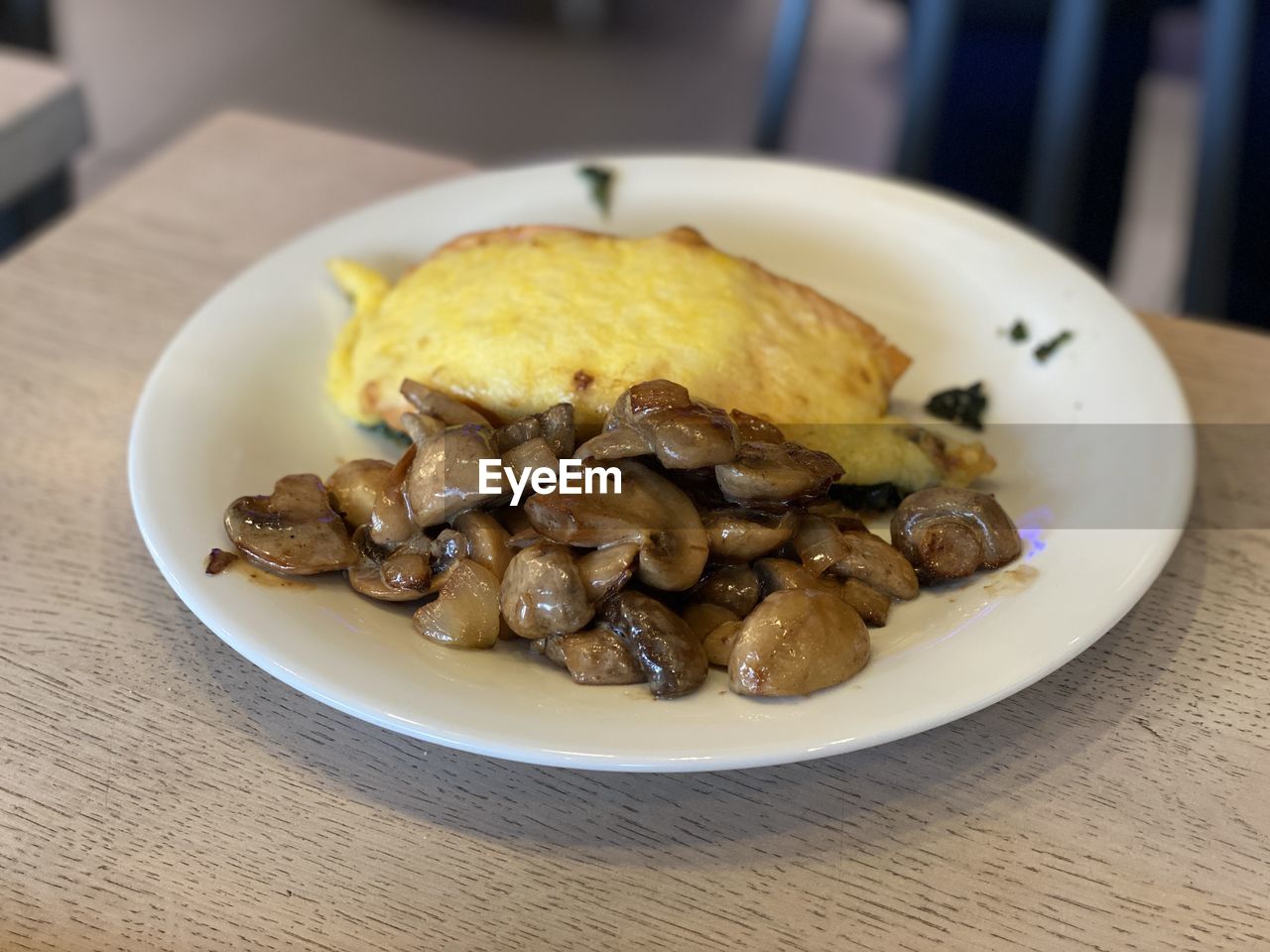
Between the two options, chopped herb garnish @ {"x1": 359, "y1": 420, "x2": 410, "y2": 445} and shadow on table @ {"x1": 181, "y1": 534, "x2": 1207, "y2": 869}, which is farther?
chopped herb garnish @ {"x1": 359, "y1": 420, "x2": 410, "y2": 445}

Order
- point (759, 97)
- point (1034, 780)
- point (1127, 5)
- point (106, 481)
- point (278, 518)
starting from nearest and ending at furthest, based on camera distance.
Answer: point (1034, 780), point (278, 518), point (106, 481), point (1127, 5), point (759, 97)

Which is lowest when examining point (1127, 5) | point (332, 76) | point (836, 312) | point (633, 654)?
point (332, 76)

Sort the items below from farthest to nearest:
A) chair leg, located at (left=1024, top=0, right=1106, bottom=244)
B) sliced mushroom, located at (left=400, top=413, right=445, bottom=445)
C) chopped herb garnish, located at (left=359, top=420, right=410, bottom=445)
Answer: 1. chair leg, located at (left=1024, top=0, right=1106, bottom=244)
2. chopped herb garnish, located at (left=359, top=420, right=410, bottom=445)
3. sliced mushroom, located at (left=400, top=413, right=445, bottom=445)

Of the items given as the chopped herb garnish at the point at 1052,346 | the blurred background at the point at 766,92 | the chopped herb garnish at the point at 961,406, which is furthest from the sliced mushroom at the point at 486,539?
the blurred background at the point at 766,92

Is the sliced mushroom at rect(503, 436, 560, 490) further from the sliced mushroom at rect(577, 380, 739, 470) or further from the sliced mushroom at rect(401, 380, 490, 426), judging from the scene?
the sliced mushroom at rect(401, 380, 490, 426)

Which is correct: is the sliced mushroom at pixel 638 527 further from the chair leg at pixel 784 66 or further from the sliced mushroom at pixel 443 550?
the chair leg at pixel 784 66

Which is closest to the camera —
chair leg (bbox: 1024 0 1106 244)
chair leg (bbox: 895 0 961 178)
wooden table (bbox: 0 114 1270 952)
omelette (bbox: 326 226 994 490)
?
wooden table (bbox: 0 114 1270 952)

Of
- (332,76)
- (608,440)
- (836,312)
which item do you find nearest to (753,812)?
(608,440)

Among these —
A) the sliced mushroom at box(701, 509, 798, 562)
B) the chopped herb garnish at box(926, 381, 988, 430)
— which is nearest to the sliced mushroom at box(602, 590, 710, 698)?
the sliced mushroom at box(701, 509, 798, 562)

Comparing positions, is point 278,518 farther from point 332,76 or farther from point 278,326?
point 332,76
